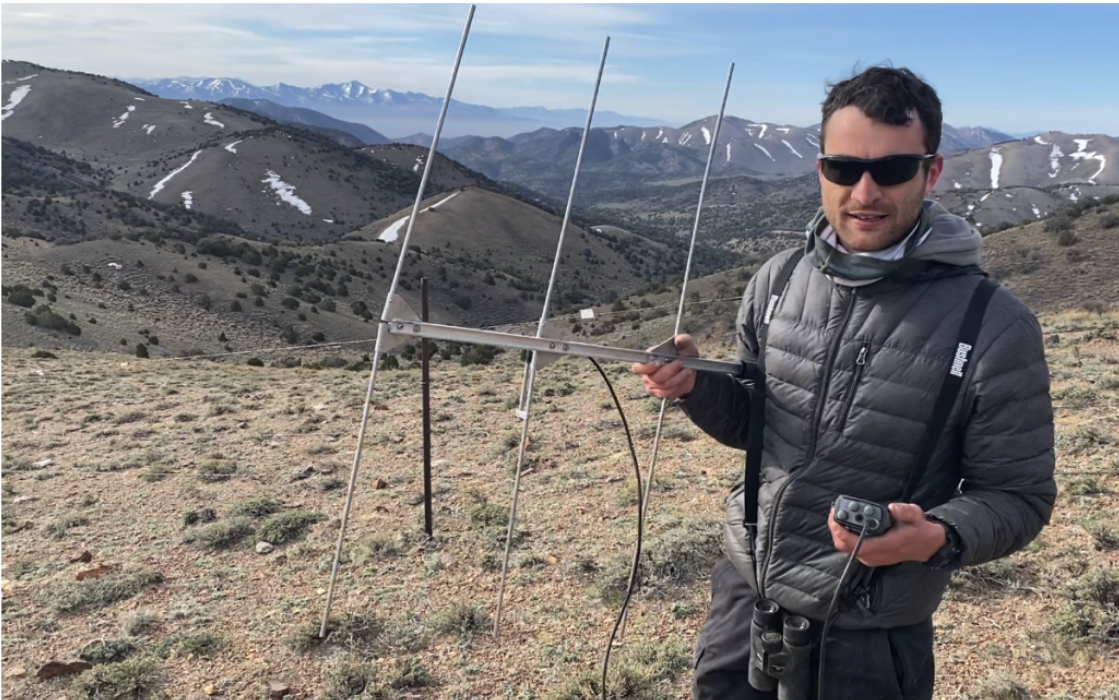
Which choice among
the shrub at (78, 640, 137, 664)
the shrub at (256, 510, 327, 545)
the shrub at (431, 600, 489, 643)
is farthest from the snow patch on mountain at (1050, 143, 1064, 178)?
the shrub at (78, 640, 137, 664)

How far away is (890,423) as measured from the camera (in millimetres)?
1952

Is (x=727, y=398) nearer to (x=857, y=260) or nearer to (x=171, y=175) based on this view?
(x=857, y=260)

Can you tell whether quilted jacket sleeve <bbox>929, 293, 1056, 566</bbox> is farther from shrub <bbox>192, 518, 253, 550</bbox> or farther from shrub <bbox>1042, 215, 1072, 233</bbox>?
shrub <bbox>1042, 215, 1072, 233</bbox>

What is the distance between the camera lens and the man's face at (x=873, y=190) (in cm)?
191

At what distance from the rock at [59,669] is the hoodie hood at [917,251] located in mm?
5702

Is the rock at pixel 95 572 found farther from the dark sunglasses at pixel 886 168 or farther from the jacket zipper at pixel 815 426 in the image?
the dark sunglasses at pixel 886 168

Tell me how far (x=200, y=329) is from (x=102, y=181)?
78855 mm

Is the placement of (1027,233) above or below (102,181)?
above

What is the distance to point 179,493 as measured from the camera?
333 inches

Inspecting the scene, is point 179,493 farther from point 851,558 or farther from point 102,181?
point 102,181

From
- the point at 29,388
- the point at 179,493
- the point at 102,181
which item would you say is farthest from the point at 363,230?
the point at 179,493

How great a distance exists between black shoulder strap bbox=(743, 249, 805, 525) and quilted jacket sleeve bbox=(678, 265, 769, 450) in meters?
0.08

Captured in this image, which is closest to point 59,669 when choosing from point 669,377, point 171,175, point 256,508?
point 256,508

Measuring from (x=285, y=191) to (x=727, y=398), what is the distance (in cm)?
9964
